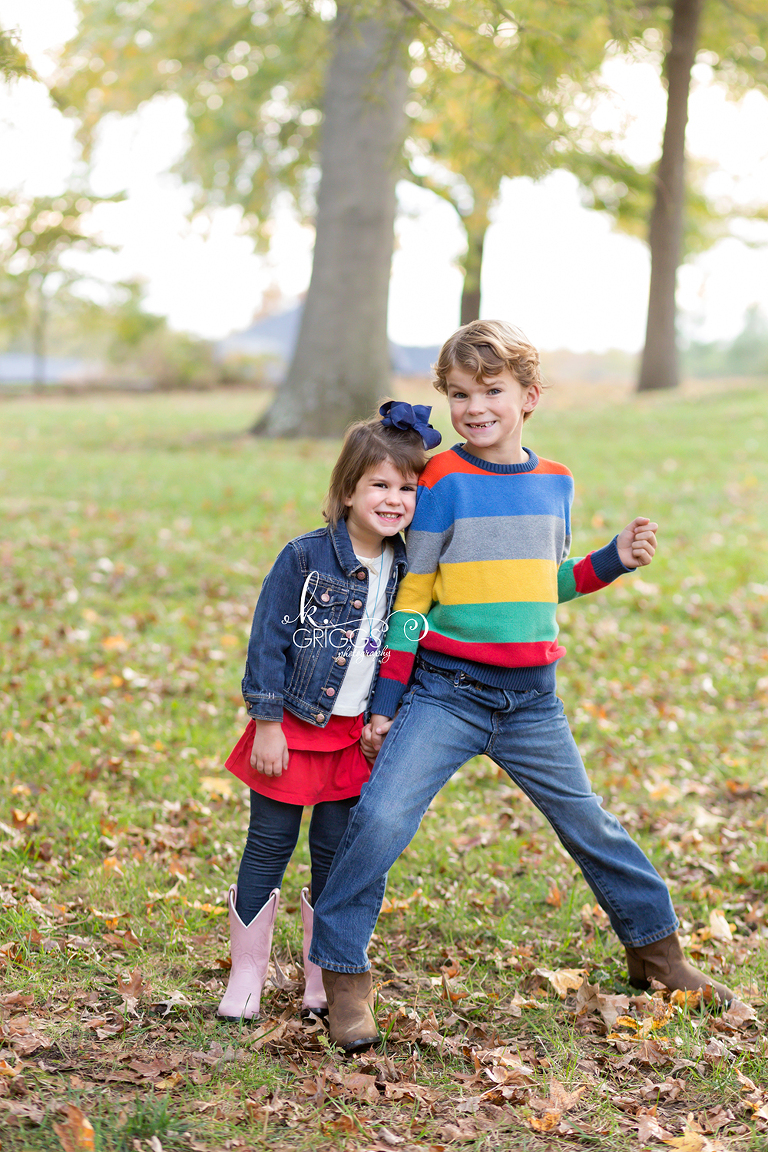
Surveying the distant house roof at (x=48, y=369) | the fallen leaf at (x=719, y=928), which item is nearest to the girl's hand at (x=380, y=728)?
the fallen leaf at (x=719, y=928)

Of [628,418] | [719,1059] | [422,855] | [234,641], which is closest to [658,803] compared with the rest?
[422,855]

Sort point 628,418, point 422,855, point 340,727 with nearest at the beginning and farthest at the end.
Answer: point 340,727 → point 422,855 → point 628,418

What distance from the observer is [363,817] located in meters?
2.70

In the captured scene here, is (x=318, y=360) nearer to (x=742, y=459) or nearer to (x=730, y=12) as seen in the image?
(x=742, y=459)

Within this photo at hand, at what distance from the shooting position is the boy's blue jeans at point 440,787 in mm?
2719

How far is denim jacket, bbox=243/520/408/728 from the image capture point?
110 inches

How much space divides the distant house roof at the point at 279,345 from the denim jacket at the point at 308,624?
18659 mm

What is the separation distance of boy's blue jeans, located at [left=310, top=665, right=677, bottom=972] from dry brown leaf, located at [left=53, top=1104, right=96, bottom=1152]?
74 centimetres

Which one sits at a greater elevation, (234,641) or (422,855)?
(234,641)

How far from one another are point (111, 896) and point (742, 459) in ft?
33.9

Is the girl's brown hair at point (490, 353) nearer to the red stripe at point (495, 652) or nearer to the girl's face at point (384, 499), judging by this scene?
the girl's face at point (384, 499)

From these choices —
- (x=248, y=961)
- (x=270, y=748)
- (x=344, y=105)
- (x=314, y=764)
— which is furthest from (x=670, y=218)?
(x=248, y=961)

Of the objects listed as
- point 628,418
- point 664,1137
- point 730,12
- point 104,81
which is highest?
point 730,12

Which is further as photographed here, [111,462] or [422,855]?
[111,462]
